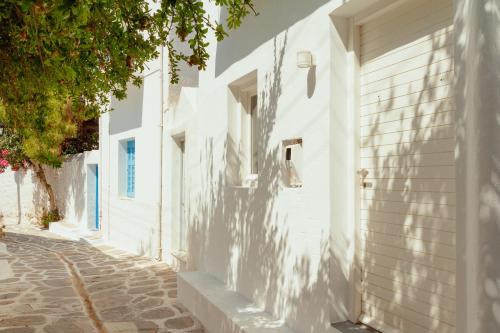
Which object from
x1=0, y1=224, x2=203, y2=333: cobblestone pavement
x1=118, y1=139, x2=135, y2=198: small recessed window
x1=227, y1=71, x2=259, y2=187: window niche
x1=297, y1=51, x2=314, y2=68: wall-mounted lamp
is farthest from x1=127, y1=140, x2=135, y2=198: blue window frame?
x1=297, y1=51, x2=314, y2=68: wall-mounted lamp

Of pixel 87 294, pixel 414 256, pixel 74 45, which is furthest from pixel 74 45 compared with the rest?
pixel 87 294

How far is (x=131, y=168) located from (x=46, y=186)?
709cm

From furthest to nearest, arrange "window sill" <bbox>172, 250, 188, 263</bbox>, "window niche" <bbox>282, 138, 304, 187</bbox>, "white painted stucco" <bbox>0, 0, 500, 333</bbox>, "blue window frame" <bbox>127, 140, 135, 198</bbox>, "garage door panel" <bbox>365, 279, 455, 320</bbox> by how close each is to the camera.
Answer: "blue window frame" <bbox>127, 140, 135, 198</bbox>
"window sill" <bbox>172, 250, 188, 263</bbox>
"window niche" <bbox>282, 138, 304, 187</bbox>
"garage door panel" <bbox>365, 279, 455, 320</bbox>
"white painted stucco" <bbox>0, 0, 500, 333</bbox>

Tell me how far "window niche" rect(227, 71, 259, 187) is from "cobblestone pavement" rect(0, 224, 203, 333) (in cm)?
210

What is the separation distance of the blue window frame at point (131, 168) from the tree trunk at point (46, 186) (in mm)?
6595

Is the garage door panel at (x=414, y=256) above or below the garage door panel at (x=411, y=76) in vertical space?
below

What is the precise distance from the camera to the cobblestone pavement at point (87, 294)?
652 centimetres

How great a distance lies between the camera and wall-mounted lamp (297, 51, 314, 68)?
14.6 ft

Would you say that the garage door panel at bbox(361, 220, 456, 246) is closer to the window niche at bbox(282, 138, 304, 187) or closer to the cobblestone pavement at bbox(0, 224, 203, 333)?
the window niche at bbox(282, 138, 304, 187)

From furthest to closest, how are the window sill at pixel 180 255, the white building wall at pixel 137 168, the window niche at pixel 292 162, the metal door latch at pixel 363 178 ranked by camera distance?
the white building wall at pixel 137 168, the window sill at pixel 180 255, the window niche at pixel 292 162, the metal door latch at pixel 363 178

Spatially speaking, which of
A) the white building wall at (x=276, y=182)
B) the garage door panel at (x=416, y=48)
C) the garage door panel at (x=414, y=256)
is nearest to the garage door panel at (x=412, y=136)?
the white building wall at (x=276, y=182)

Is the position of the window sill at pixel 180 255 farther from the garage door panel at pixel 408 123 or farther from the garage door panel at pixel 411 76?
the garage door panel at pixel 411 76

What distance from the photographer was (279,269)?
5168 mm

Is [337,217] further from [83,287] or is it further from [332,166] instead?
[83,287]
